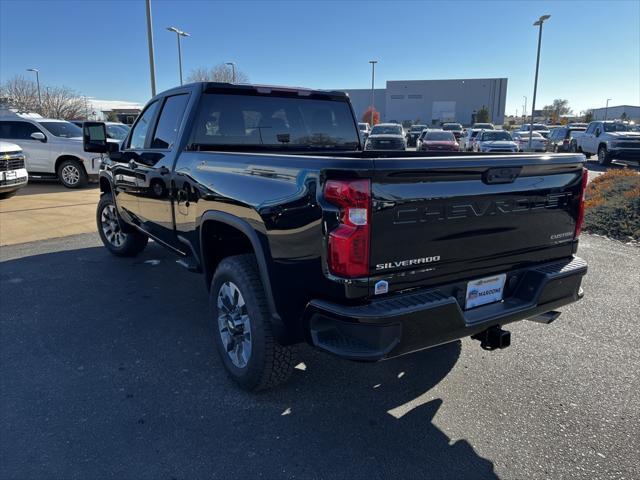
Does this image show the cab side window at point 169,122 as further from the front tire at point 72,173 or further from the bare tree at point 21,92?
the bare tree at point 21,92

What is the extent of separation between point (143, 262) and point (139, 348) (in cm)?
264

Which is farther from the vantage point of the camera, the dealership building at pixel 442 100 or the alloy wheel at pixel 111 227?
the dealership building at pixel 442 100

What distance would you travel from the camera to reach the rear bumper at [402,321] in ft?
7.56

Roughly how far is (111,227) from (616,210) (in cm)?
826

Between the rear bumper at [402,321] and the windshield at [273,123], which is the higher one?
the windshield at [273,123]

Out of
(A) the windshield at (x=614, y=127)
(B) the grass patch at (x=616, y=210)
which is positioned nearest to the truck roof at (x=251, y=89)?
(B) the grass patch at (x=616, y=210)

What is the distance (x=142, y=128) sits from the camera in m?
5.04

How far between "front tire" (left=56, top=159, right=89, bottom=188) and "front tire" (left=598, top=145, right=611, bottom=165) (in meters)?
19.9

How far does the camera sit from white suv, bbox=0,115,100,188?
41.2 ft

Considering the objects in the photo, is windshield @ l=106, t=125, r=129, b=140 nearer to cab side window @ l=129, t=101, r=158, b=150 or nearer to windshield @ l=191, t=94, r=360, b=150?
cab side window @ l=129, t=101, r=158, b=150

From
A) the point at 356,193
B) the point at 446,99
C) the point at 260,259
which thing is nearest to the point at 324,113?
the point at 260,259

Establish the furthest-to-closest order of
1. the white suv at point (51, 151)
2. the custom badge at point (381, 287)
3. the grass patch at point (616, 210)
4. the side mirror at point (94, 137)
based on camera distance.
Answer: the white suv at point (51, 151) < the grass patch at point (616, 210) < the side mirror at point (94, 137) < the custom badge at point (381, 287)

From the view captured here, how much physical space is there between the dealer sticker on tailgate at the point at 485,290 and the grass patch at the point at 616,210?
583 centimetres

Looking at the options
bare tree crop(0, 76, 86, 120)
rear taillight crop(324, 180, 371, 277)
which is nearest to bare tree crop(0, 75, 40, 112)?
bare tree crop(0, 76, 86, 120)
